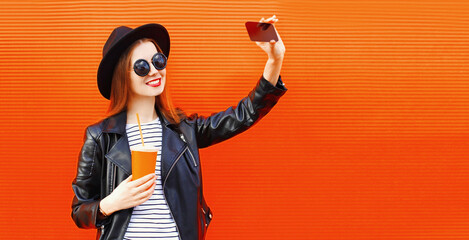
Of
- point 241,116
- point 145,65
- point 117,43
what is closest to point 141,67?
point 145,65

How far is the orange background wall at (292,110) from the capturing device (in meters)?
2.21

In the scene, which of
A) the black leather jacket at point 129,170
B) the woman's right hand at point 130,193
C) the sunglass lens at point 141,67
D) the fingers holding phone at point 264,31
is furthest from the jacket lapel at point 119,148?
the fingers holding phone at point 264,31

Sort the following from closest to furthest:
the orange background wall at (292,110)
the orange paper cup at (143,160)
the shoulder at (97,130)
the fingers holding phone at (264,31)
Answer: the orange paper cup at (143,160) → the fingers holding phone at (264,31) → the shoulder at (97,130) → the orange background wall at (292,110)

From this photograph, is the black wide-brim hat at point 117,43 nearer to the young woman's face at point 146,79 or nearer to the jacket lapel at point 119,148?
the young woman's face at point 146,79

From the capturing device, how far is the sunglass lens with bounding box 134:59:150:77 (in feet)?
5.06

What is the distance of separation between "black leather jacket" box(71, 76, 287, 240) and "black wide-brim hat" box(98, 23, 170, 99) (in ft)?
0.51

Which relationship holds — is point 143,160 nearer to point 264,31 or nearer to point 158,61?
point 158,61

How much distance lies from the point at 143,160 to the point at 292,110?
1.12 metres

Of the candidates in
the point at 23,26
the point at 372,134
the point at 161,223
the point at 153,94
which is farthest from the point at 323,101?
the point at 23,26

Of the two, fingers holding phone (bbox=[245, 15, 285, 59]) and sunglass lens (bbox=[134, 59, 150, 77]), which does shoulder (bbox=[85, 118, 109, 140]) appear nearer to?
sunglass lens (bbox=[134, 59, 150, 77])

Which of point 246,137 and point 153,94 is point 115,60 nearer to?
point 153,94

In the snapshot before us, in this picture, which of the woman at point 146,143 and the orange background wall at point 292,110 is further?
the orange background wall at point 292,110

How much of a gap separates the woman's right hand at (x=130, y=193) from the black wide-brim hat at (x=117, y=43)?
454mm

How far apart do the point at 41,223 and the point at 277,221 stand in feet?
4.17
